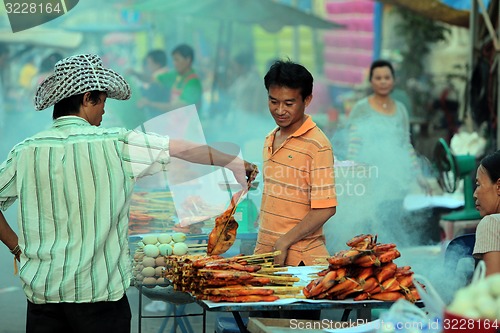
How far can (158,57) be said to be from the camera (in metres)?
9.69

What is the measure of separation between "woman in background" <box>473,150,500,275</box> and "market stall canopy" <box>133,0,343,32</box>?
6419 mm

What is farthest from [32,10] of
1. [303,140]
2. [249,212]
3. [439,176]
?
[439,176]

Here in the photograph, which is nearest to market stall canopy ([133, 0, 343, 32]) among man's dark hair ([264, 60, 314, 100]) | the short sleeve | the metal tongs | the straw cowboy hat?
man's dark hair ([264, 60, 314, 100])

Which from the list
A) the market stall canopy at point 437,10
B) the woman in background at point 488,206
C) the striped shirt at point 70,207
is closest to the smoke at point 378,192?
the woman in background at point 488,206

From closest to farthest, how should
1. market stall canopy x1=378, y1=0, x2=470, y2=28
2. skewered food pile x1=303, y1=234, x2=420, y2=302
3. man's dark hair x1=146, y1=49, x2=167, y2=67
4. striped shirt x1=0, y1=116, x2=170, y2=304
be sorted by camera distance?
striped shirt x1=0, y1=116, x2=170, y2=304, skewered food pile x1=303, y1=234, x2=420, y2=302, market stall canopy x1=378, y1=0, x2=470, y2=28, man's dark hair x1=146, y1=49, x2=167, y2=67

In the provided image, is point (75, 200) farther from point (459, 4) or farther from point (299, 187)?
point (459, 4)

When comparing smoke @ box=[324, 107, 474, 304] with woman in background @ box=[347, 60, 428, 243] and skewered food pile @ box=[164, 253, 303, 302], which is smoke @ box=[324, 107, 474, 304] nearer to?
woman in background @ box=[347, 60, 428, 243]

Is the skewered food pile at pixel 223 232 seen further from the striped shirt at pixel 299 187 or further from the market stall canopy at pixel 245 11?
the market stall canopy at pixel 245 11

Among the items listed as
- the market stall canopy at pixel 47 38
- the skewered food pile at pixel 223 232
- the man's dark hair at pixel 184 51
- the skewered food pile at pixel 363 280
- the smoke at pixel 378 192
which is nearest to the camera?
the skewered food pile at pixel 363 280

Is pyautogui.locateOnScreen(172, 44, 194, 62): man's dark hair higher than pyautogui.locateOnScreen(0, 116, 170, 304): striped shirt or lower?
higher

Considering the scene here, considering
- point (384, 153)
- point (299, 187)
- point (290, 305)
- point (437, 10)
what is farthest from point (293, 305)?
point (437, 10)

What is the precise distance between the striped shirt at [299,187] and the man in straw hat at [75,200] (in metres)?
0.95

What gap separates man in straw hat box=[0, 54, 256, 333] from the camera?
3094 mm

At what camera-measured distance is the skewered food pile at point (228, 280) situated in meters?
3.32
